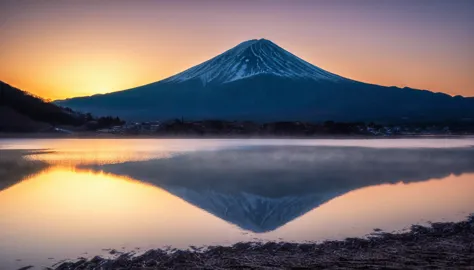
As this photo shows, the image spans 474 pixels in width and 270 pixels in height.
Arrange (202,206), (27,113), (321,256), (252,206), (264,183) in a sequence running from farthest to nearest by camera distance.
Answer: (27,113), (264,183), (252,206), (202,206), (321,256)

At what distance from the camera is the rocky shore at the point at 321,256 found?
581 cm

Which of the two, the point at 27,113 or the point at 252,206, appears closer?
the point at 252,206

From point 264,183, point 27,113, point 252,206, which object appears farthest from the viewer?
point 27,113

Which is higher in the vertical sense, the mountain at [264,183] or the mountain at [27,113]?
the mountain at [27,113]

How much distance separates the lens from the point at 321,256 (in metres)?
6.25

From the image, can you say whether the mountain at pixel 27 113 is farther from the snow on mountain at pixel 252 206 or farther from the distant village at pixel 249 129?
the snow on mountain at pixel 252 206

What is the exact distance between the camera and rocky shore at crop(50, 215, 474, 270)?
581 centimetres

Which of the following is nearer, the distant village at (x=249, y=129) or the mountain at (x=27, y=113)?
the mountain at (x=27, y=113)

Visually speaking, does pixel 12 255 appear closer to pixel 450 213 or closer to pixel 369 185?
pixel 450 213

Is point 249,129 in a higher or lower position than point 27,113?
lower

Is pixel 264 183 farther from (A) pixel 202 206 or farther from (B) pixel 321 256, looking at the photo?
(B) pixel 321 256

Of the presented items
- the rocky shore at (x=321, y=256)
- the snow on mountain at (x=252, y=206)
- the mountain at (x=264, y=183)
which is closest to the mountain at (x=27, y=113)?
the mountain at (x=264, y=183)

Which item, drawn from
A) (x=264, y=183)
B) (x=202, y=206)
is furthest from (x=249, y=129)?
(x=202, y=206)

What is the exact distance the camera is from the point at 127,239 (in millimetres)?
7457
